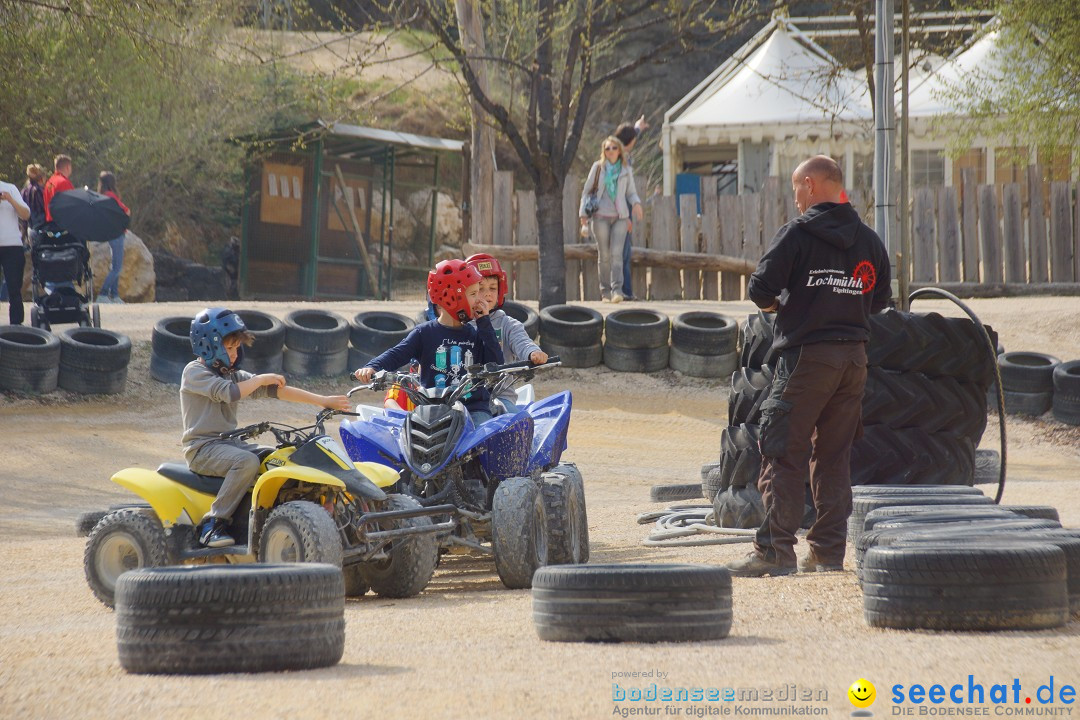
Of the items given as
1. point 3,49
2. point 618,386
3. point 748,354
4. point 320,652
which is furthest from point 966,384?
point 3,49

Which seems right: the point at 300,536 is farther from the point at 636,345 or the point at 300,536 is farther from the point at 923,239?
the point at 923,239

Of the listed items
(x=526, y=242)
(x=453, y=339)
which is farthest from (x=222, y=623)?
(x=526, y=242)

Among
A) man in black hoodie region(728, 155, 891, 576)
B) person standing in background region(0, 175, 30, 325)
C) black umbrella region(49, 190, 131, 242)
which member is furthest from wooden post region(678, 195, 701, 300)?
man in black hoodie region(728, 155, 891, 576)

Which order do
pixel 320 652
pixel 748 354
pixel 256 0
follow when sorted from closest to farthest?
pixel 320 652 → pixel 748 354 → pixel 256 0

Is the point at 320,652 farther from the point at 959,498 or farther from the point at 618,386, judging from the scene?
the point at 618,386

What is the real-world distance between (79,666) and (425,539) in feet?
7.76

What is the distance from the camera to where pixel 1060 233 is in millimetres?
21922

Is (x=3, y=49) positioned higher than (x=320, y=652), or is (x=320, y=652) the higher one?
(x=3, y=49)

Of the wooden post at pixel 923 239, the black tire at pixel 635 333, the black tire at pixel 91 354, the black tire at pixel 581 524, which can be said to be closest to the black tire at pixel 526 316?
the black tire at pixel 635 333

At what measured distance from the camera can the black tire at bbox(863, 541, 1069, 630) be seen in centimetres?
489

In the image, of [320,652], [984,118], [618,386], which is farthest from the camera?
[984,118]

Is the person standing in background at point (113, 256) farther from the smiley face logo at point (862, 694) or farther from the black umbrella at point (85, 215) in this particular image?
the smiley face logo at point (862, 694)

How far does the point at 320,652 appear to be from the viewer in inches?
176

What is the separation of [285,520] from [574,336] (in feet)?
34.3
